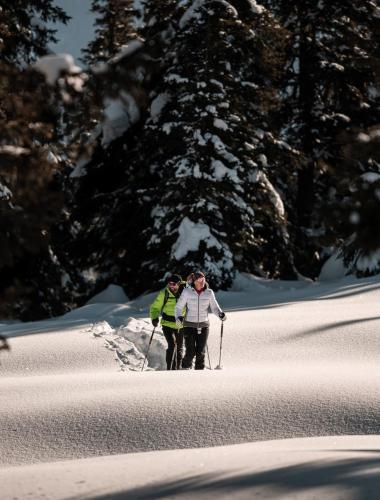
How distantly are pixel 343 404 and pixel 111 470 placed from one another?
3687 mm

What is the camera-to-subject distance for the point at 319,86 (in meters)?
26.4

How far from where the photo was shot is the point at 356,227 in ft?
14.0

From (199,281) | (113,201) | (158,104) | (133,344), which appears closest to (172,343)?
(199,281)

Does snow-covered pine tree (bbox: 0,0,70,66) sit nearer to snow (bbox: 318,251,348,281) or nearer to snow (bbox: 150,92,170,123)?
snow (bbox: 150,92,170,123)

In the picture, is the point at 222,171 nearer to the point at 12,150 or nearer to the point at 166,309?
the point at 166,309

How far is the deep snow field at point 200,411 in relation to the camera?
569cm

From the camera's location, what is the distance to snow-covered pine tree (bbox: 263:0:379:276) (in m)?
24.9

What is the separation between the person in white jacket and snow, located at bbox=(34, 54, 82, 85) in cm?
749

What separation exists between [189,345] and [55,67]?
8022mm

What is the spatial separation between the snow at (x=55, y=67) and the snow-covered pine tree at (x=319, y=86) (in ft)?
65.0

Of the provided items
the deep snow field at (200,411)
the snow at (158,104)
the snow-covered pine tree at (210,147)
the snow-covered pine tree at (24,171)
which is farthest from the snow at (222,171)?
the snow-covered pine tree at (24,171)

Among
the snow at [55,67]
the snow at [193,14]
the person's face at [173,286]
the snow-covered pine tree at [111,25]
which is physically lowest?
the person's face at [173,286]

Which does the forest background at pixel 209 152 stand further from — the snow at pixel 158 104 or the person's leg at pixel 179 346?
the person's leg at pixel 179 346

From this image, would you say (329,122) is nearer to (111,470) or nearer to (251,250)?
(251,250)
